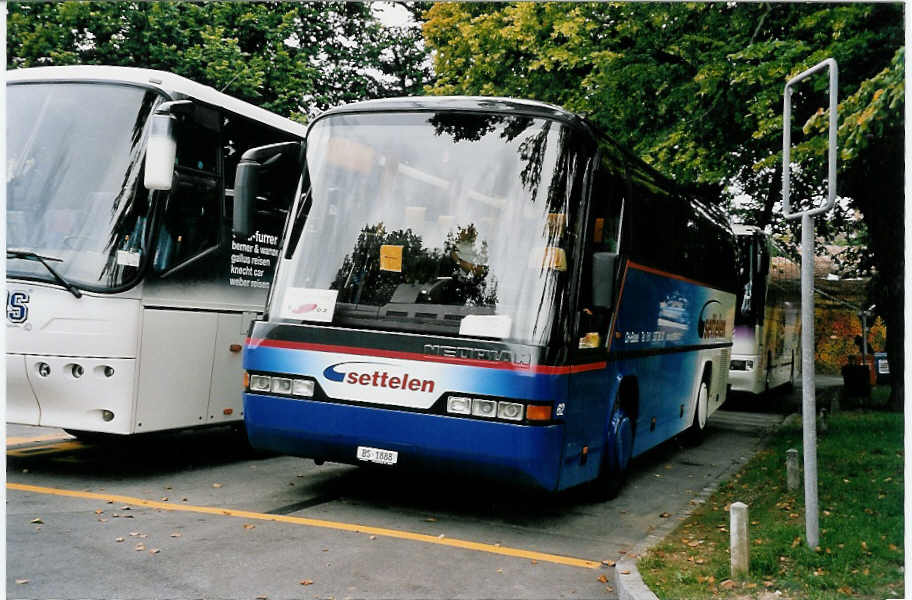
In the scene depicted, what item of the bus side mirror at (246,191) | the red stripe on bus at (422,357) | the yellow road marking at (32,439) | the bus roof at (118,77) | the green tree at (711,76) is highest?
the green tree at (711,76)

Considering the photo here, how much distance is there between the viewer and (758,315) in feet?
63.4

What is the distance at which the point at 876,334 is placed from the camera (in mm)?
38812

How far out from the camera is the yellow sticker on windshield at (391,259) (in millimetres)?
7383

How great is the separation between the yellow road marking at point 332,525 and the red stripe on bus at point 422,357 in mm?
1337

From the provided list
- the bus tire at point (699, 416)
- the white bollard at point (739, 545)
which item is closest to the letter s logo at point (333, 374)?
the white bollard at point (739, 545)

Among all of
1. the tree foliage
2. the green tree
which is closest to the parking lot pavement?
the green tree

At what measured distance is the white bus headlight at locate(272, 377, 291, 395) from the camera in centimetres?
748

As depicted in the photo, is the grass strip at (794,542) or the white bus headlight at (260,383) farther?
the white bus headlight at (260,383)

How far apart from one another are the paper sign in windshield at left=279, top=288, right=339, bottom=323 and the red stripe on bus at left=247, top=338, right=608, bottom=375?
8.7 inches

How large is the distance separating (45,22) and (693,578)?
54.5ft

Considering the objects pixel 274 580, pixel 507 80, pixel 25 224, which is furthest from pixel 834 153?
pixel 507 80

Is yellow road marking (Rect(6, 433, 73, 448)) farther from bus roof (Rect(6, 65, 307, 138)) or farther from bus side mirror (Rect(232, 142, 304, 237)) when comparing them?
bus side mirror (Rect(232, 142, 304, 237))

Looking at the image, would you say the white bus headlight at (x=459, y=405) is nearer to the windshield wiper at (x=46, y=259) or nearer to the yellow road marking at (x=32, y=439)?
the windshield wiper at (x=46, y=259)

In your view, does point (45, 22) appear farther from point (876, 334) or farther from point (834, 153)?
point (876, 334)
